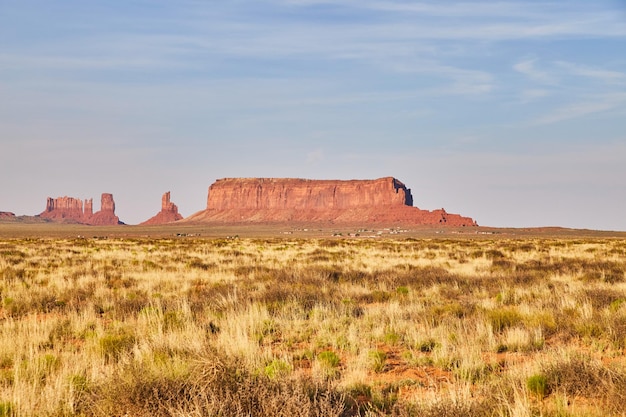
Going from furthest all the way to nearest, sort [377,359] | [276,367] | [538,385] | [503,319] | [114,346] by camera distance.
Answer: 1. [503,319]
2. [114,346]
3. [377,359]
4. [276,367]
5. [538,385]

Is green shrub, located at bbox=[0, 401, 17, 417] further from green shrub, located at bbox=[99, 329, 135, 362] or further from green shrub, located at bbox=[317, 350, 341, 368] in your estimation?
green shrub, located at bbox=[317, 350, 341, 368]

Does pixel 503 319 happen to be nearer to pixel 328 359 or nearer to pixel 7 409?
pixel 328 359

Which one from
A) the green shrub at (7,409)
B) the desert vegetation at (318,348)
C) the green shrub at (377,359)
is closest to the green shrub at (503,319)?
the desert vegetation at (318,348)

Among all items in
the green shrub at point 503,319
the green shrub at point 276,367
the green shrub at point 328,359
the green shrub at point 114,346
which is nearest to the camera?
the green shrub at point 276,367

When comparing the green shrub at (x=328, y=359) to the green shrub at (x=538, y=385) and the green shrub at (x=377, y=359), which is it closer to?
the green shrub at (x=377, y=359)

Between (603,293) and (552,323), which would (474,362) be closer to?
(552,323)

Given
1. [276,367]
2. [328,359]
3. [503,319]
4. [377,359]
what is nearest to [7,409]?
[276,367]

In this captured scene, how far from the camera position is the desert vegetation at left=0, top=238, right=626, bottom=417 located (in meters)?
4.82

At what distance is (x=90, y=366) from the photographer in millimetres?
6965

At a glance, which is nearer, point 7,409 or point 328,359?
point 7,409

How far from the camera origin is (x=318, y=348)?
8438 millimetres

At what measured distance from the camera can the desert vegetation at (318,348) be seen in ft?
15.8

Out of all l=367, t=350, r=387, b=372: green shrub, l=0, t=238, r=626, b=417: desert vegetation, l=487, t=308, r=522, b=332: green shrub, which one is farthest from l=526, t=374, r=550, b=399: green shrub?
l=487, t=308, r=522, b=332: green shrub

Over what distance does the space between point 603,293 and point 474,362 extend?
7027 millimetres
